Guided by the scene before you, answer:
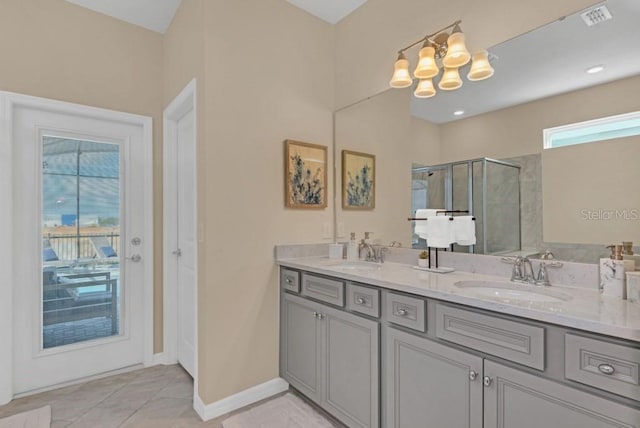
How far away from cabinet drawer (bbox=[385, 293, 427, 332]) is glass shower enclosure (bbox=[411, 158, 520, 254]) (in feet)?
1.97

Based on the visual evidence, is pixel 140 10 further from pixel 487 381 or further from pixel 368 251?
pixel 487 381

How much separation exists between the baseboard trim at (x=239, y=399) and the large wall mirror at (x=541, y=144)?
1.36 meters

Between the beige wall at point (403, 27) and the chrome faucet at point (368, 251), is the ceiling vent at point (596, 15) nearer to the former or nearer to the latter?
the beige wall at point (403, 27)

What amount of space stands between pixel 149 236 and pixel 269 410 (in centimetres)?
170

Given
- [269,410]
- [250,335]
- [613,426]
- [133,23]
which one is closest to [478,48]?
[613,426]

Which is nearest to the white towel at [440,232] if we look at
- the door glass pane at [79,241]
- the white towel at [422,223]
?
the white towel at [422,223]

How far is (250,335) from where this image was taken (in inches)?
87.0

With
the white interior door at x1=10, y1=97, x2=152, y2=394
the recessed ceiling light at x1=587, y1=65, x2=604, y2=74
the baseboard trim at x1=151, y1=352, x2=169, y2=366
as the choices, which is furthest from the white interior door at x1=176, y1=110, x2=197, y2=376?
the recessed ceiling light at x1=587, y1=65, x2=604, y2=74

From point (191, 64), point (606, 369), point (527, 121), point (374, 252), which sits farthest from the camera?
point (374, 252)

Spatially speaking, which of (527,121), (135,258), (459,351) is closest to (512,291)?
(459,351)

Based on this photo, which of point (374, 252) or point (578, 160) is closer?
point (578, 160)

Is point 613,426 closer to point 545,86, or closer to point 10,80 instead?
point 545,86

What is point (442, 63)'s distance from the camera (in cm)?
193

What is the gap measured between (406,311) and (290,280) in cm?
97
